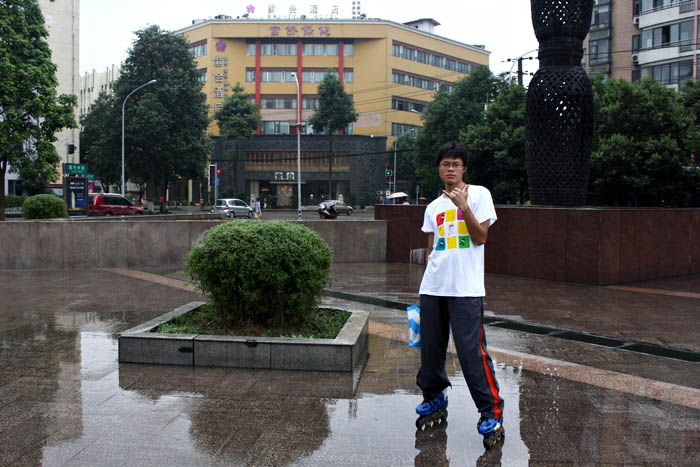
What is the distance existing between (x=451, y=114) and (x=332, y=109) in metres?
17.2

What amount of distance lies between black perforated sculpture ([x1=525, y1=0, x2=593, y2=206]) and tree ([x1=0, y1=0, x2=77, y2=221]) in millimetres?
21782

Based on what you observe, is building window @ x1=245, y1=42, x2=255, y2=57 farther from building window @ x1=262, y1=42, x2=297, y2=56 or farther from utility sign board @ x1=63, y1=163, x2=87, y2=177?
utility sign board @ x1=63, y1=163, x2=87, y2=177

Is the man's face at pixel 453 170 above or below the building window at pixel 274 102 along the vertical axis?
below

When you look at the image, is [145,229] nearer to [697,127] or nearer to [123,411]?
[123,411]

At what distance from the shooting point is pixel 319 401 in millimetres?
→ 4430

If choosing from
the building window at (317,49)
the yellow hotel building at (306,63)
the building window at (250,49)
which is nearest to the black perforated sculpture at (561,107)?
the yellow hotel building at (306,63)

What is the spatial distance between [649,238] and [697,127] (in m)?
8.47

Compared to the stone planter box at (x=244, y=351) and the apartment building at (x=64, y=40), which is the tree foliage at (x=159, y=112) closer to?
the apartment building at (x=64, y=40)

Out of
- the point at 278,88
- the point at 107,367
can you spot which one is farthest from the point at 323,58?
the point at 107,367

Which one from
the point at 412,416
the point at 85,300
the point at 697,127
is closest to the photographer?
Result: the point at 412,416

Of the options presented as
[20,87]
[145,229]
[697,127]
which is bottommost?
[145,229]

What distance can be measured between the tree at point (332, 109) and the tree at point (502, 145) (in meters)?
29.9

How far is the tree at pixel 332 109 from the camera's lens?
202 ft

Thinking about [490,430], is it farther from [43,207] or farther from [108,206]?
[108,206]
